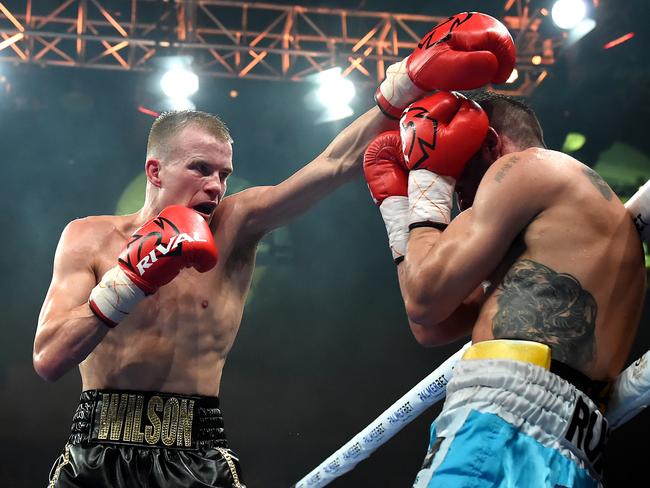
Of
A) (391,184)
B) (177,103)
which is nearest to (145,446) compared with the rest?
(391,184)

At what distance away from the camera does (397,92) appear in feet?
6.28

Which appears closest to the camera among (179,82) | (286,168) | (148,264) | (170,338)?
(148,264)

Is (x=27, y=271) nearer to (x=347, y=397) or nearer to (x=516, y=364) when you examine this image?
(x=347, y=397)

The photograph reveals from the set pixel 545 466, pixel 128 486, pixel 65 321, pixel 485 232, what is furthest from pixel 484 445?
pixel 65 321

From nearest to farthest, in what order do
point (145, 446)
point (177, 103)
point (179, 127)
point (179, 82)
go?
point (145, 446) → point (179, 127) → point (179, 82) → point (177, 103)

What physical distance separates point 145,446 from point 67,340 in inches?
13.8

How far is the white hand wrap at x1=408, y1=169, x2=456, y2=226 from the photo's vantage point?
1528 mm

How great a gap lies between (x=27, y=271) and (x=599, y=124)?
4.76 meters

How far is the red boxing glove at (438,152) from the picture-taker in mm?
1540

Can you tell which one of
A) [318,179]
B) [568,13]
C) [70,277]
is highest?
[568,13]

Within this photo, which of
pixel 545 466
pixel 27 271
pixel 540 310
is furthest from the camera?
pixel 27 271

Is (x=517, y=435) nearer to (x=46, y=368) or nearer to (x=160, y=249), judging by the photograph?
(x=160, y=249)

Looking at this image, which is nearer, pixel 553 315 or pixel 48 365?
pixel 553 315

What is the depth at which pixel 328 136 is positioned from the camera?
20.3 feet
